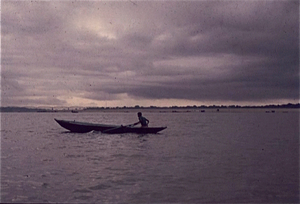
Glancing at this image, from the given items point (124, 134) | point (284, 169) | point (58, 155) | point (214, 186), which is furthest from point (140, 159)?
point (124, 134)

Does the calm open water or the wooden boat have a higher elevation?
the wooden boat

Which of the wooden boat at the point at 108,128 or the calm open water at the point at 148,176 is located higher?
the wooden boat at the point at 108,128

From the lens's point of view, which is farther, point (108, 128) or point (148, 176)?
point (108, 128)

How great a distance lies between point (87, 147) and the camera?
21.7 metres

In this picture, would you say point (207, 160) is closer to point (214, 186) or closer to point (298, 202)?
point (214, 186)

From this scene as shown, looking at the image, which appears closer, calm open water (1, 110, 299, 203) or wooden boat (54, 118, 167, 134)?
calm open water (1, 110, 299, 203)

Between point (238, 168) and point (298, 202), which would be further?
point (238, 168)

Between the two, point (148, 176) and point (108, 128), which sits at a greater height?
point (108, 128)

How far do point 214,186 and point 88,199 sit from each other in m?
4.65

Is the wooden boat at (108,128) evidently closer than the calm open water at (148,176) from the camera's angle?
No

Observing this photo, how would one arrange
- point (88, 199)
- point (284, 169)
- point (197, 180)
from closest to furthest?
point (88, 199), point (197, 180), point (284, 169)

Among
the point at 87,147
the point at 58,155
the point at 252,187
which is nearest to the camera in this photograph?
the point at 252,187

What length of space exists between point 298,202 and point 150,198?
187 inches

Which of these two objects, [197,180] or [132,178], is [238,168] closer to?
[197,180]
